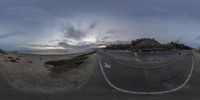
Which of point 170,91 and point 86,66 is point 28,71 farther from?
point 170,91

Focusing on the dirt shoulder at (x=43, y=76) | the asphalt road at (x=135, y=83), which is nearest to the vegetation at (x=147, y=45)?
the asphalt road at (x=135, y=83)

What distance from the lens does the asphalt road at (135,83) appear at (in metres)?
22.1

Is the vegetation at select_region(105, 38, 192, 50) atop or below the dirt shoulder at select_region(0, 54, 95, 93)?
atop

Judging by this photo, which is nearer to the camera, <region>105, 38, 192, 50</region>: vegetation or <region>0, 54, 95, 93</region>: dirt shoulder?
<region>0, 54, 95, 93</region>: dirt shoulder

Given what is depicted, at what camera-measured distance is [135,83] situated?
→ 25531 mm

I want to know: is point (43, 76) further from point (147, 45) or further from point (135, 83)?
point (147, 45)

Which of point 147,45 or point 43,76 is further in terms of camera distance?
point 147,45

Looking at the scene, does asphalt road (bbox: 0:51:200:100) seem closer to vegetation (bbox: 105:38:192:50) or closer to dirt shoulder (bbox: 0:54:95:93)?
dirt shoulder (bbox: 0:54:95:93)

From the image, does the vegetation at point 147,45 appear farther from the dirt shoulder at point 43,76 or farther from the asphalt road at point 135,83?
the dirt shoulder at point 43,76

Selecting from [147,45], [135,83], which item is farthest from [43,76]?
[147,45]

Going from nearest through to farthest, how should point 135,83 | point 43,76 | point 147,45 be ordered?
1. point 135,83
2. point 43,76
3. point 147,45

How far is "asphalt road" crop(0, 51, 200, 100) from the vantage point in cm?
2206

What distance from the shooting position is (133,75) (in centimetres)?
2791

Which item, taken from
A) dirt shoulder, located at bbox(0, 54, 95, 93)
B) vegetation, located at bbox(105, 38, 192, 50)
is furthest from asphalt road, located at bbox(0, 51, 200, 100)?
vegetation, located at bbox(105, 38, 192, 50)
